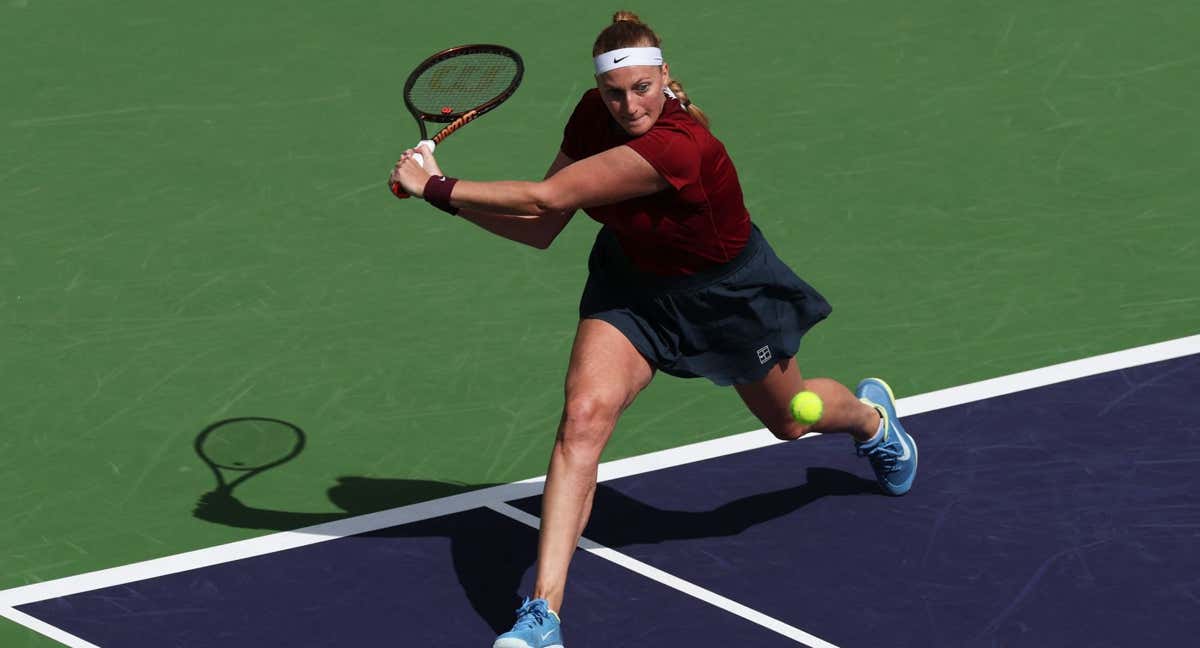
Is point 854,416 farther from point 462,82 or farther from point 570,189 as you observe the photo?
point 462,82

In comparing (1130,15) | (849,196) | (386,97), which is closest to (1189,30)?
(1130,15)

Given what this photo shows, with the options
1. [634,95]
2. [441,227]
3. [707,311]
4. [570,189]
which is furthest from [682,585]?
[441,227]

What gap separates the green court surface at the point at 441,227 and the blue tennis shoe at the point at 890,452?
81cm

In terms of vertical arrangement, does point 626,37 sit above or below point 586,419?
above

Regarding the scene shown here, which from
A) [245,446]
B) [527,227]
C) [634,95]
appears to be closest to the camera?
[634,95]

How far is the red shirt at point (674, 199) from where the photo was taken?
8133 millimetres

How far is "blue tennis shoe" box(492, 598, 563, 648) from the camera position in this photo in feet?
25.6

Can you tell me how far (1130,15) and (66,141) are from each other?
6.22 m

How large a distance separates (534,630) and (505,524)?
1276 mm

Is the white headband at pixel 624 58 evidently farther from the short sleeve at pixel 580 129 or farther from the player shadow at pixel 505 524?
the player shadow at pixel 505 524

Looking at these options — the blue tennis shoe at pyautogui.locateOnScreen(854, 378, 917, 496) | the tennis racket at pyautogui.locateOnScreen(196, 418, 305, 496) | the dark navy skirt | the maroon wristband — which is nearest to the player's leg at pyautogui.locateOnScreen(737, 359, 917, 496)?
the blue tennis shoe at pyautogui.locateOnScreen(854, 378, 917, 496)

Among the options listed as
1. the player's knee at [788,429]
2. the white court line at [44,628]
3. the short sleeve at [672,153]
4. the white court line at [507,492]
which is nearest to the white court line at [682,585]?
the white court line at [507,492]

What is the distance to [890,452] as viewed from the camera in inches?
361

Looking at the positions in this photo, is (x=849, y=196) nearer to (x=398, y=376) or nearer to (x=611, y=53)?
(x=398, y=376)
